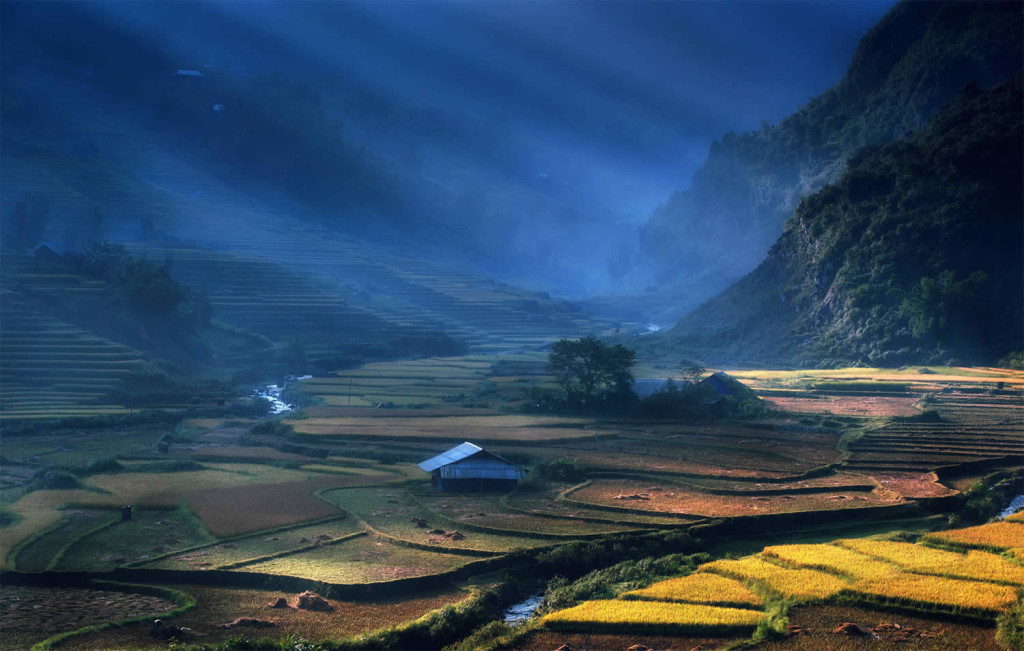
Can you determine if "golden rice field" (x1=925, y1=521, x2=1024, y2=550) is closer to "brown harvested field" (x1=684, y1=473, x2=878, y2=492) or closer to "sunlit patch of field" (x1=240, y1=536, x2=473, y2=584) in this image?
"brown harvested field" (x1=684, y1=473, x2=878, y2=492)

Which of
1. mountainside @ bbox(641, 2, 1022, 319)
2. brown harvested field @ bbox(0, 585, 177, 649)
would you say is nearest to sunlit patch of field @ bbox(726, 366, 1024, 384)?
mountainside @ bbox(641, 2, 1022, 319)

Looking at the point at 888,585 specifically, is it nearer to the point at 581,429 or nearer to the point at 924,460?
the point at 924,460

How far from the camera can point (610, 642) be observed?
17.0 meters

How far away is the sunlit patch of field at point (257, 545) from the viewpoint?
21984mm

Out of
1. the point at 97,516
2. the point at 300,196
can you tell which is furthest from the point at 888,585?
the point at 300,196

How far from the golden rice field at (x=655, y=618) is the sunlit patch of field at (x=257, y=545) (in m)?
9.17

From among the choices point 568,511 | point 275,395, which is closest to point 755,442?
point 568,511

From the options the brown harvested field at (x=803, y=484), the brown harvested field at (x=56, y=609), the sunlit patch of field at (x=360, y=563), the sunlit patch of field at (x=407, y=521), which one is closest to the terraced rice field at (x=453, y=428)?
the sunlit patch of field at (x=407, y=521)

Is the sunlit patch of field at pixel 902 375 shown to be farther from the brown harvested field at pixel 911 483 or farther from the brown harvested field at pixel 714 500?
the brown harvested field at pixel 714 500

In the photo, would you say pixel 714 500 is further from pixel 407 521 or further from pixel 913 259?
pixel 913 259

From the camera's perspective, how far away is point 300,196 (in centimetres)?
17438

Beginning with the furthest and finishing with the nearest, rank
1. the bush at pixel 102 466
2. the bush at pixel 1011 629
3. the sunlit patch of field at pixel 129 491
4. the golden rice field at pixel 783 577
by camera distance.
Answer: the bush at pixel 102 466
the sunlit patch of field at pixel 129 491
the golden rice field at pixel 783 577
the bush at pixel 1011 629

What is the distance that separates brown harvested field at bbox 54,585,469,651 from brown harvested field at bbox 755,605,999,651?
320 inches

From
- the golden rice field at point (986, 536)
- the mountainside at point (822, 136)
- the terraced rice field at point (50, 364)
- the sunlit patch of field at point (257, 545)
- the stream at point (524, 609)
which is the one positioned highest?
the mountainside at point (822, 136)
